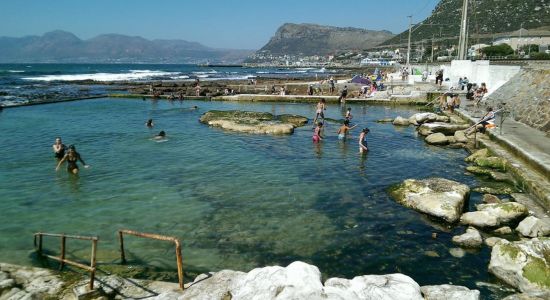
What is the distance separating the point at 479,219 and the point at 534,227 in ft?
4.32

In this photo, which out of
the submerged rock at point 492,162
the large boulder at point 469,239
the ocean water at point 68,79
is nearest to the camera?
the large boulder at point 469,239

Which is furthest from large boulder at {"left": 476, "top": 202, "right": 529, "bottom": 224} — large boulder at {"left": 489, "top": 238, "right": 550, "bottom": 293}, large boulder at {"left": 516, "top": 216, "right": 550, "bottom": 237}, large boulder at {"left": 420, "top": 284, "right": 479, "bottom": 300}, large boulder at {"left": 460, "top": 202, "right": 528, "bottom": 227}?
large boulder at {"left": 420, "top": 284, "right": 479, "bottom": 300}

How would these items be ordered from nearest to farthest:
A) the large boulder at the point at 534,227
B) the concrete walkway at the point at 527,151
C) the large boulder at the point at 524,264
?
the large boulder at the point at 524,264
the large boulder at the point at 534,227
the concrete walkway at the point at 527,151

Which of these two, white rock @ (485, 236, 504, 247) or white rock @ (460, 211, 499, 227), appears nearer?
white rock @ (485, 236, 504, 247)

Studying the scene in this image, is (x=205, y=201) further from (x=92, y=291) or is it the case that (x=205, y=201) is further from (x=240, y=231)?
(x=92, y=291)

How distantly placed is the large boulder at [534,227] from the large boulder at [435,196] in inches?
64.3

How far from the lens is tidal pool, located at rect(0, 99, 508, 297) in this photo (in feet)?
31.9

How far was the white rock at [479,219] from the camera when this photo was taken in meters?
11.0

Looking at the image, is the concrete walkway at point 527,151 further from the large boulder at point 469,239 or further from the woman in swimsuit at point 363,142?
the woman in swimsuit at point 363,142

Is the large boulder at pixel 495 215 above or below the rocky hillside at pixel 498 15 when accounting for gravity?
below

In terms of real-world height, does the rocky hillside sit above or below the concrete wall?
above

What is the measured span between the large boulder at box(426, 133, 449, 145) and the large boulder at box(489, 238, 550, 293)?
14.0 metres

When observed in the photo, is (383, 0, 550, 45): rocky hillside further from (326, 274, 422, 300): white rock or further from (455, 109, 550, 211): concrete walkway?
(326, 274, 422, 300): white rock

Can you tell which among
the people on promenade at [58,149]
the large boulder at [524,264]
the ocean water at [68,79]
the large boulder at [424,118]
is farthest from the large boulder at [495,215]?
the ocean water at [68,79]
